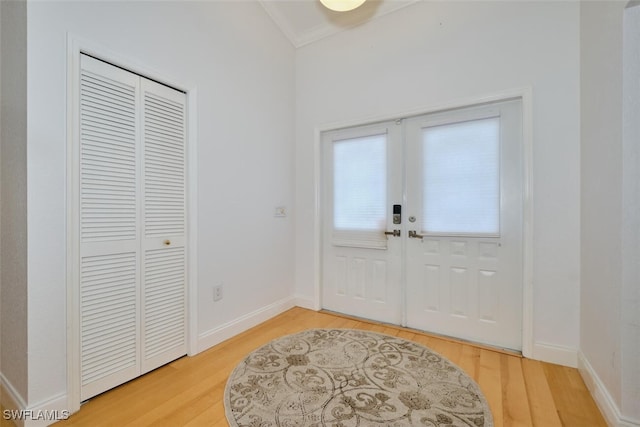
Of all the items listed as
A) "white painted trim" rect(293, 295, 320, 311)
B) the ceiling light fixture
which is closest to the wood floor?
"white painted trim" rect(293, 295, 320, 311)

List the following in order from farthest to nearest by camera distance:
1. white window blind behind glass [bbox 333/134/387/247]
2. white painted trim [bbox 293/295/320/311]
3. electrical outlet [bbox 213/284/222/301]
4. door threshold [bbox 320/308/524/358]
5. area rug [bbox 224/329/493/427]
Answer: white painted trim [bbox 293/295/320/311] < white window blind behind glass [bbox 333/134/387/247] < electrical outlet [bbox 213/284/222/301] < door threshold [bbox 320/308/524/358] < area rug [bbox 224/329/493/427]

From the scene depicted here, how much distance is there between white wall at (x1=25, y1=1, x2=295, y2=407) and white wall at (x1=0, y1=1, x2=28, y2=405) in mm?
64

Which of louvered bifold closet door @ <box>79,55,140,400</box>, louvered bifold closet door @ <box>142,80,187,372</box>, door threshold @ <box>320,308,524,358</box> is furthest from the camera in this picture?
door threshold @ <box>320,308,524,358</box>

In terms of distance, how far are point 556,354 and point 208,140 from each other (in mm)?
3266

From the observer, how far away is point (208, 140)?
2283 mm

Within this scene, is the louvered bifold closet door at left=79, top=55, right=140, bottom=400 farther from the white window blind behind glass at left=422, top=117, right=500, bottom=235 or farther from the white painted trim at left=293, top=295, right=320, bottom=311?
the white window blind behind glass at left=422, top=117, right=500, bottom=235

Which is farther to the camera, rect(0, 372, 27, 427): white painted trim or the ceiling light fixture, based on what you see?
the ceiling light fixture

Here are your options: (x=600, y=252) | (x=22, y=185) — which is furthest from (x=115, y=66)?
(x=600, y=252)

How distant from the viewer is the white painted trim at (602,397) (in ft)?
4.39

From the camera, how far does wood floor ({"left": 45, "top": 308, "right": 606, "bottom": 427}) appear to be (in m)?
1.48

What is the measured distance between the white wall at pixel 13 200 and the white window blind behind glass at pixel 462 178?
284cm

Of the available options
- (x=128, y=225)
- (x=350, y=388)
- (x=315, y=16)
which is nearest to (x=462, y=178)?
(x=350, y=388)

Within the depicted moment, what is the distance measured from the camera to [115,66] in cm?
172

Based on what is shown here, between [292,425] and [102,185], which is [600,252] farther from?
[102,185]
